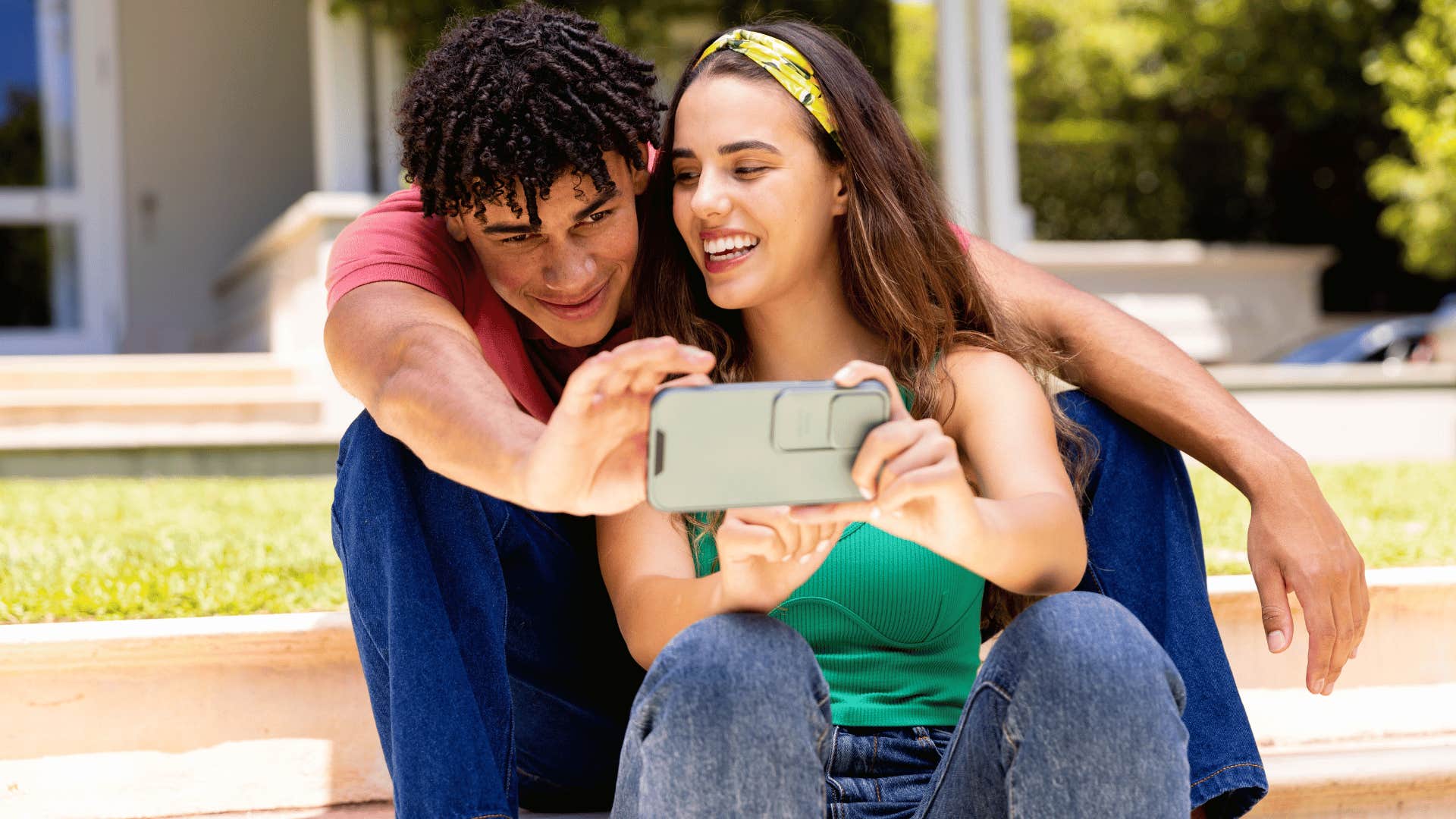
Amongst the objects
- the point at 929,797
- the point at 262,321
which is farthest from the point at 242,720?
the point at 262,321

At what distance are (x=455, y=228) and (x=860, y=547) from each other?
0.78 m

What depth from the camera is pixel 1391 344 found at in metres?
9.45

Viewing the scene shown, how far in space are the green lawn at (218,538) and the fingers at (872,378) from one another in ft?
A: 4.61

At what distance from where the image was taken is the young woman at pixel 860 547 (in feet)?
4.47

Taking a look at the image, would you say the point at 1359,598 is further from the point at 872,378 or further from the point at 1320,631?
the point at 872,378

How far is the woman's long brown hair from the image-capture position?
74.5 inches

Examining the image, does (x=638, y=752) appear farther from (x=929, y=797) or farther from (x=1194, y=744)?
(x=1194, y=744)

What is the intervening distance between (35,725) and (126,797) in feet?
0.59

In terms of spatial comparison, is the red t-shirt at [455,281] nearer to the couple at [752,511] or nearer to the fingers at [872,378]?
the couple at [752,511]

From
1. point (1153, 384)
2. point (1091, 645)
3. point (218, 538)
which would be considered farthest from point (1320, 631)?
point (218, 538)

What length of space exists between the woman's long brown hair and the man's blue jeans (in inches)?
5.1

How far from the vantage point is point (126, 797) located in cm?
205

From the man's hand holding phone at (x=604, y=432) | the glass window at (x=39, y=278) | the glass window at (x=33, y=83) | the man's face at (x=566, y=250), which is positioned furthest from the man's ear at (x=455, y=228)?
the glass window at (x=33, y=83)

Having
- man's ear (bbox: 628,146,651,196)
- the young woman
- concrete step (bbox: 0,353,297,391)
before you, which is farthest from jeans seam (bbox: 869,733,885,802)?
concrete step (bbox: 0,353,297,391)
